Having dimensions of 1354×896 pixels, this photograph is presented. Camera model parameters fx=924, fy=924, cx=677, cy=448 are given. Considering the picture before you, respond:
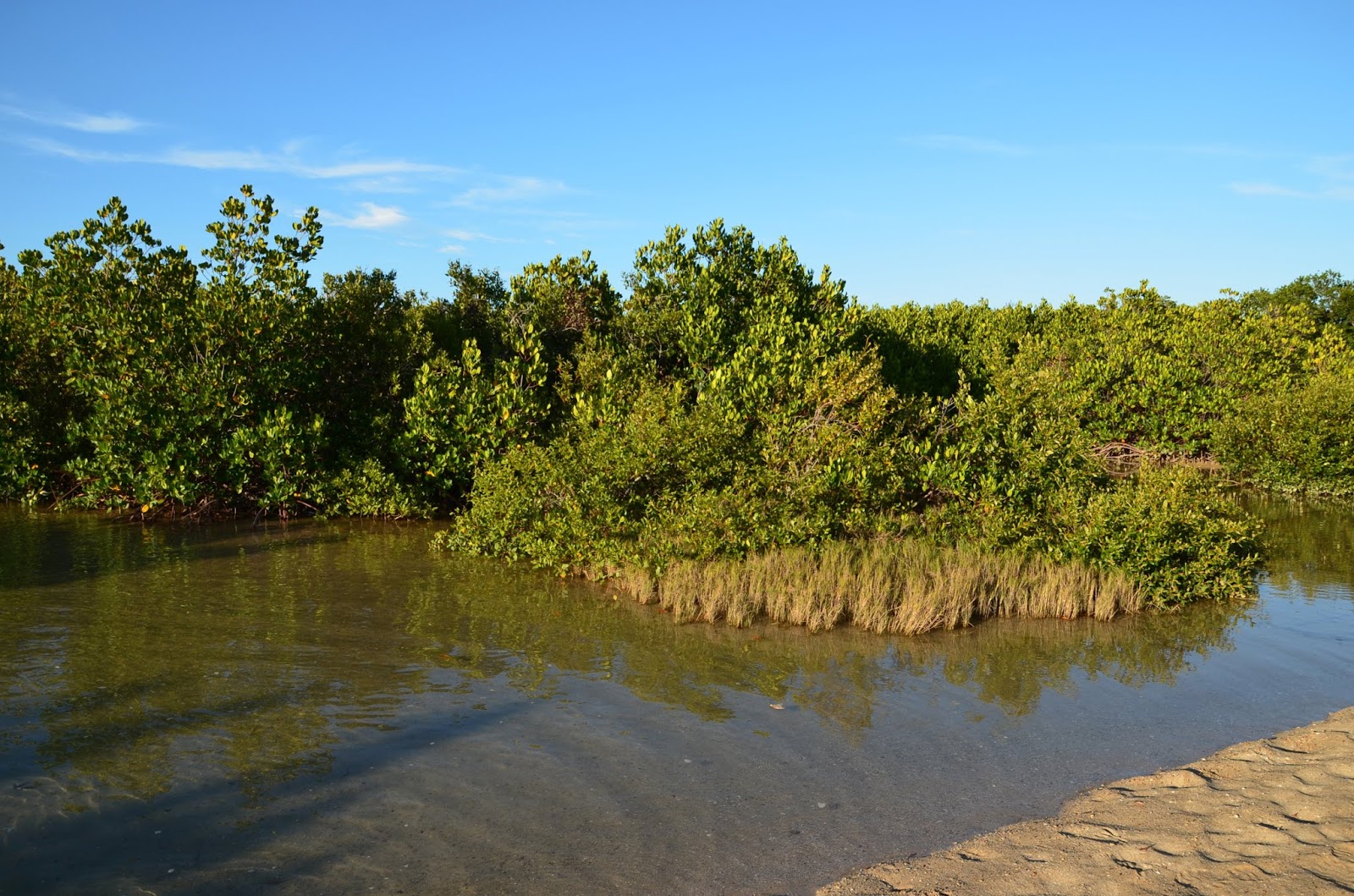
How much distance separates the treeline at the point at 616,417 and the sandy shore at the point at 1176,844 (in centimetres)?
524

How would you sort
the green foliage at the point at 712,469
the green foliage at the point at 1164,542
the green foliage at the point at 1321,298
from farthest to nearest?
the green foliage at the point at 1321,298, the green foliage at the point at 712,469, the green foliage at the point at 1164,542

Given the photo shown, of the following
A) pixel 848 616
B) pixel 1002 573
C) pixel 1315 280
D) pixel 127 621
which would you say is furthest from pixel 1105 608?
pixel 1315 280

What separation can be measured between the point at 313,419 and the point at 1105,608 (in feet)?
42.3

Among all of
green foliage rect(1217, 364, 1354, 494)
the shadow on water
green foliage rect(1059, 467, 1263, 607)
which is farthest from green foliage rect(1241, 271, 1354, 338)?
the shadow on water

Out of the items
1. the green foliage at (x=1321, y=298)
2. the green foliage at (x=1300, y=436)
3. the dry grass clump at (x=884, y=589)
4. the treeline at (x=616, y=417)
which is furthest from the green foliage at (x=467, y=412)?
the green foliage at (x=1321, y=298)

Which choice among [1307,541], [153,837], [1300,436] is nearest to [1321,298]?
[1300,436]

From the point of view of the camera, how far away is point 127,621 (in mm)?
9719

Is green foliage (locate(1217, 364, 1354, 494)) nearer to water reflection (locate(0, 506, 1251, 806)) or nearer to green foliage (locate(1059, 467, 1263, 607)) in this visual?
water reflection (locate(0, 506, 1251, 806))

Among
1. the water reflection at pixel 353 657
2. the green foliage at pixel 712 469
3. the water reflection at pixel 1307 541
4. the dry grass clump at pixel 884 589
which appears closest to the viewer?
the water reflection at pixel 353 657

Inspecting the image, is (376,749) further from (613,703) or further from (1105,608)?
(1105,608)

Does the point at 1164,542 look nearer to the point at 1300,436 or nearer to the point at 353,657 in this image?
the point at 353,657

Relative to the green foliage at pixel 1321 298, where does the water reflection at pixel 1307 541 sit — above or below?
below

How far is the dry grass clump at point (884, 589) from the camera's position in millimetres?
10164

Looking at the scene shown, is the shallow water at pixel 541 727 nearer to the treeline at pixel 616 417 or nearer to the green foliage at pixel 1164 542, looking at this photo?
the green foliage at pixel 1164 542
